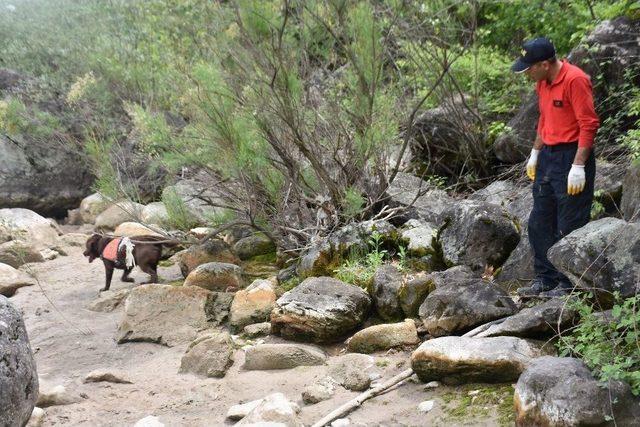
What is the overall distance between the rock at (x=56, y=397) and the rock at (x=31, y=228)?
6.80m

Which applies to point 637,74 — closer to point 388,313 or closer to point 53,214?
point 388,313

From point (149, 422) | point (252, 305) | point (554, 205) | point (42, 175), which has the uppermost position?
point (42, 175)

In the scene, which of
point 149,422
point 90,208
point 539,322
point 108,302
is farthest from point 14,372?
point 90,208

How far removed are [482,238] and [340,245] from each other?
1.70 meters

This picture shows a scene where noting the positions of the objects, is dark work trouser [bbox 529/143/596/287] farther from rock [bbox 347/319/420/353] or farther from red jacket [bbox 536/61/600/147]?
rock [bbox 347/319/420/353]

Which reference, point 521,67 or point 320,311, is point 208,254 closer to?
point 320,311

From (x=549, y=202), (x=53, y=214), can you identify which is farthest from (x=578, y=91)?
(x=53, y=214)

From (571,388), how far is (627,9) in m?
5.10

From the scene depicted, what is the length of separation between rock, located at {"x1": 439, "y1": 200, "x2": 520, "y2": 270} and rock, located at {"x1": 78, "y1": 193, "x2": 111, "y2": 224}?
9.94 m

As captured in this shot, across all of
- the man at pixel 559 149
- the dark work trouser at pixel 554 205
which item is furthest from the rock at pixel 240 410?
the dark work trouser at pixel 554 205

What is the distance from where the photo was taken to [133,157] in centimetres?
1197

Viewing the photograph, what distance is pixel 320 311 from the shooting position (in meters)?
5.72

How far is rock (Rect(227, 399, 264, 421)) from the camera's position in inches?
177

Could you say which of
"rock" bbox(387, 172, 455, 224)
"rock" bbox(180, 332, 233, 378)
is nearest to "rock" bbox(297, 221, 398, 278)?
"rock" bbox(387, 172, 455, 224)
